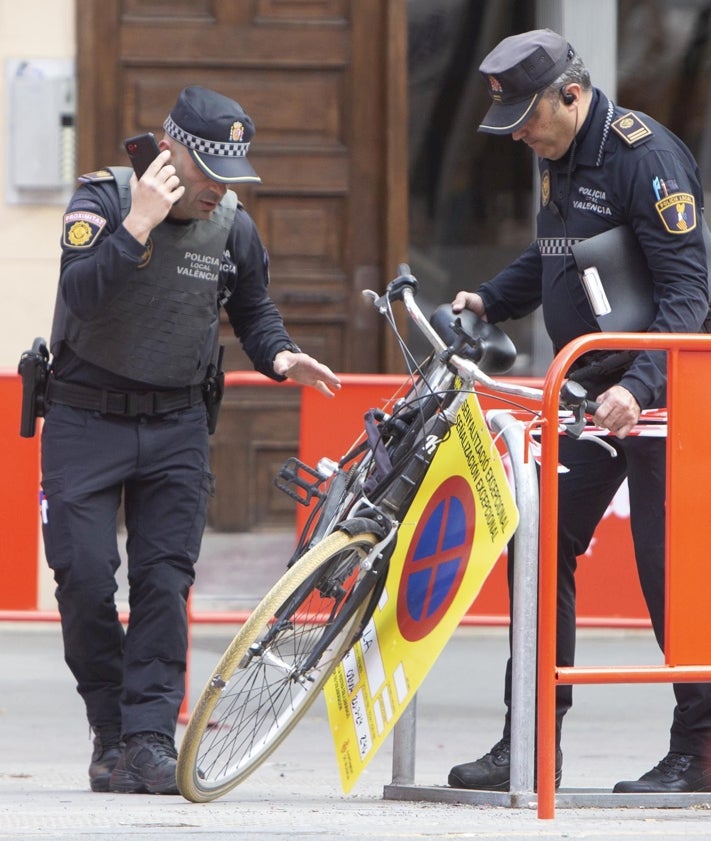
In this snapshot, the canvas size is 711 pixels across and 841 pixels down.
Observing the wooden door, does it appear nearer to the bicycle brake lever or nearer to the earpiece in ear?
the earpiece in ear

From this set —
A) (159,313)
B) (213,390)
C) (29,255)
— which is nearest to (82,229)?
(159,313)

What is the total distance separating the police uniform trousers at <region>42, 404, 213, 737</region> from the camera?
175 inches

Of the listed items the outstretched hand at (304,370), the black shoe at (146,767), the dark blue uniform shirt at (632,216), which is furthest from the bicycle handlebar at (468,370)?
the black shoe at (146,767)

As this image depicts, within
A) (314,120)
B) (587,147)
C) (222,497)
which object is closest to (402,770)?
(587,147)

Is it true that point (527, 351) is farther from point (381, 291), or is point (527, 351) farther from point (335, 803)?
point (335, 803)

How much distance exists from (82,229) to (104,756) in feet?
4.75

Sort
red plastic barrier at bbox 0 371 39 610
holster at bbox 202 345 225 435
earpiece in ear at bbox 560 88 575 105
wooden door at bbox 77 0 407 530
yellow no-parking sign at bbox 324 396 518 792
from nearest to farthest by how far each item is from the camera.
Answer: yellow no-parking sign at bbox 324 396 518 792 < earpiece in ear at bbox 560 88 575 105 < holster at bbox 202 345 225 435 < red plastic barrier at bbox 0 371 39 610 < wooden door at bbox 77 0 407 530

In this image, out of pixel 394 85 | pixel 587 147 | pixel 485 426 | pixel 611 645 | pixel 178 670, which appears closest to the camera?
pixel 485 426

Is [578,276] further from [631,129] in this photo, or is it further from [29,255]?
[29,255]

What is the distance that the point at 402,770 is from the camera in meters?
4.34

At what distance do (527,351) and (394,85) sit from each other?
1497 millimetres

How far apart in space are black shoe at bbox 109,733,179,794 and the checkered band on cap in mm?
1554

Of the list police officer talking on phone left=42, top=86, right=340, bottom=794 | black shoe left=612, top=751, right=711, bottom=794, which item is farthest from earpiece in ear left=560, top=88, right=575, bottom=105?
black shoe left=612, top=751, right=711, bottom=794

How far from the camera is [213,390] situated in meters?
4.71
